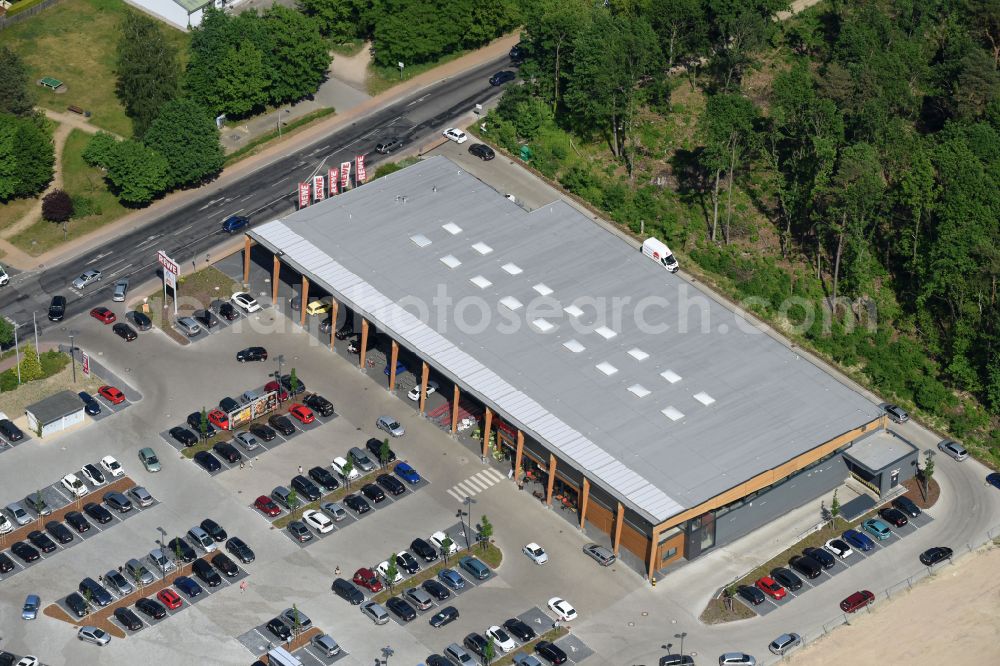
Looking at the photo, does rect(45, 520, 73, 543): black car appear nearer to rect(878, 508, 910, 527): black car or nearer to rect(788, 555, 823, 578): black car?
rect(788, 555, 823, 578): black car

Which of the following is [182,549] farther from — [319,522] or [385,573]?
[385,573]

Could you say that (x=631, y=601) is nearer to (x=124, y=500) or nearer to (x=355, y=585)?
(x=355, y=585)

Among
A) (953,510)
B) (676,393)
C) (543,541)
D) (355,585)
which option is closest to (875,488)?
(953,510)

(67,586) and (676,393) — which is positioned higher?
(676,393)

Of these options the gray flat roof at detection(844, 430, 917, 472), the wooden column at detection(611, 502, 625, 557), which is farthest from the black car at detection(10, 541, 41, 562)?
the gray flat roof at detection(844, 430, 917, 472)

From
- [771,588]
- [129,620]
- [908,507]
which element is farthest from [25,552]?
[908,507]
